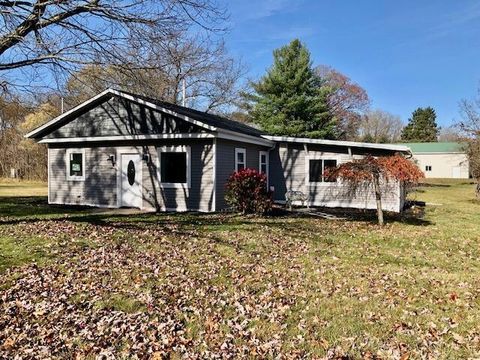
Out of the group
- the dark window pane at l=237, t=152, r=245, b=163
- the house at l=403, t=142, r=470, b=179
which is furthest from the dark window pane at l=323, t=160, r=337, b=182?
the house at l=403, t=142, r=470, b=179

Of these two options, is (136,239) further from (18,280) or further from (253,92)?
(253,92)

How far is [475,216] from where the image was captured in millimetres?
15281

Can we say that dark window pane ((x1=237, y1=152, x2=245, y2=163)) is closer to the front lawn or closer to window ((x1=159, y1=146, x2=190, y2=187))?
window ((x1=159, y1=146, x2=190, y2=187))

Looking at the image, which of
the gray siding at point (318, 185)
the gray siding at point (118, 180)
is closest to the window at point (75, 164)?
the gray siding at point (118, 180)

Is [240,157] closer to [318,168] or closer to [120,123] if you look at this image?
[318,168]

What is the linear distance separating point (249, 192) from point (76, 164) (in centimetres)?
797

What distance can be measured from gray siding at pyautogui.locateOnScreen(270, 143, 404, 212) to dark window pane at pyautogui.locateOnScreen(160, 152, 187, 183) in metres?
5.09

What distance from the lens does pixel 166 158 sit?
14.8 metres

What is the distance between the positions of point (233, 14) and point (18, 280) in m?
7.76

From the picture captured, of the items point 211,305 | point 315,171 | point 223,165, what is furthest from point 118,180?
point 211,305

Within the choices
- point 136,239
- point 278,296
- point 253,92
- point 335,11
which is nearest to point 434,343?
point 278,296

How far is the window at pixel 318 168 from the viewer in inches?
674

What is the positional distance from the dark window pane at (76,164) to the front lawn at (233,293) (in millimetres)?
6812

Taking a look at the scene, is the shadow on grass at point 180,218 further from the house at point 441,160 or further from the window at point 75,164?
the house at point 441,160
